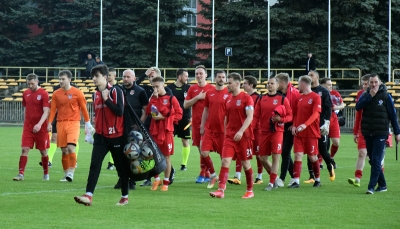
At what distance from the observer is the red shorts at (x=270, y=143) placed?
15.8 meters

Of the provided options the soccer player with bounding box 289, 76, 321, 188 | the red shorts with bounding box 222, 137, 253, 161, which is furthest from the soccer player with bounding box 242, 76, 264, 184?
the red shorts with bounding box 222, 137, 253, 161

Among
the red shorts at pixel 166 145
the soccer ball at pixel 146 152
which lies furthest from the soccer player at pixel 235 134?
the soccer ball at pixel 146 152

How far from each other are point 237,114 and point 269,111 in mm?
1701

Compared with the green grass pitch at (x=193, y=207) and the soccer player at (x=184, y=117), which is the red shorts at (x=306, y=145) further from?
the soccer player at (x=184, y=117)

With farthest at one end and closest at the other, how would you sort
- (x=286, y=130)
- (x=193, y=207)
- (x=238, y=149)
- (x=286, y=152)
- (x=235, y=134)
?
(x=286, y=130), (x=286, y=152), (x=238, y=149), (x=235, y=134), (x=193, y=207)

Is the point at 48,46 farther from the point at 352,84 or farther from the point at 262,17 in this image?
the point at 352,84

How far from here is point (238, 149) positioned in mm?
14266

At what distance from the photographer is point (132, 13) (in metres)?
57.5

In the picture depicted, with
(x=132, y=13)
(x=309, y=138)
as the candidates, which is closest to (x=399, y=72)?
(x=132, y=13)

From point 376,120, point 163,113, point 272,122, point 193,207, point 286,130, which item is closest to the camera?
point 193,207

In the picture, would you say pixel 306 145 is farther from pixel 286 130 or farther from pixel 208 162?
pixel 208 162

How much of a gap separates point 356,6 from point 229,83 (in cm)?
3896

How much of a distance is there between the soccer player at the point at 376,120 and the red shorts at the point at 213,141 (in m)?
2.41

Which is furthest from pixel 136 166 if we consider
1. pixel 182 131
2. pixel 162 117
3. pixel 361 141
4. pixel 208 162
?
pixel 182 131
